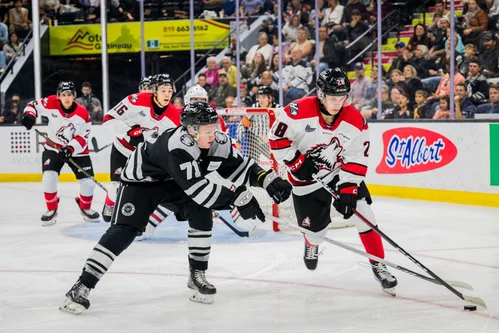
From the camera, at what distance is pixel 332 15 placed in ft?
29.2

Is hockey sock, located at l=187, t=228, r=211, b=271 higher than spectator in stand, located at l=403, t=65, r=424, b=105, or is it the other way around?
spectator in stand, located at l=403, t=65, r=424, b=105

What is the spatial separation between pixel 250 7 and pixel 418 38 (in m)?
2.23

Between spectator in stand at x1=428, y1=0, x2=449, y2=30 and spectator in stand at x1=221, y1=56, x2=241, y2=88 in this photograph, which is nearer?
spectator in stand at x1=428, y1=0, x2=449, y2=30

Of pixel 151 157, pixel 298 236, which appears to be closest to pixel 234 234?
pixel 298 236

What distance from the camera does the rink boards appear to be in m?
6.93

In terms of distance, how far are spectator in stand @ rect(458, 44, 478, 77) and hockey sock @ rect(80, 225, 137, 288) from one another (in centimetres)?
487

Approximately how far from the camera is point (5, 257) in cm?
478

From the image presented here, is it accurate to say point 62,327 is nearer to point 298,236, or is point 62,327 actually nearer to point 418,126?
point 298,236

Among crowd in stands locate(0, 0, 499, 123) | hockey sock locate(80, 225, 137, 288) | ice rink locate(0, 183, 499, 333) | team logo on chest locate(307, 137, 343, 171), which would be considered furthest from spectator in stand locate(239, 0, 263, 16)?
hockey sock locate(80, 225, 137, 288)

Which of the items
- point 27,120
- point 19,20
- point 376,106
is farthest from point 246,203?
point 19,20

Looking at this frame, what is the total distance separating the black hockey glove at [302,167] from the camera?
12.4 ft

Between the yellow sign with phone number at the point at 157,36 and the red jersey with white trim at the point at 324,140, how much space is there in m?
6.23

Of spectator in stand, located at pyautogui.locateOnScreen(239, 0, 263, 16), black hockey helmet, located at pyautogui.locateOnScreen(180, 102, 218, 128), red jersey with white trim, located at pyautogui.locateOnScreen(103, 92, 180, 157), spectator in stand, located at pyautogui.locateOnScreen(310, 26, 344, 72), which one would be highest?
spectator in stand, located at pyautogui.locateOnScreen(239, 0, 263, 16)

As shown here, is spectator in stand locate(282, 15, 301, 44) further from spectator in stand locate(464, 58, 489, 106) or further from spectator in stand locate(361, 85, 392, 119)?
spectator in stand locate(464, 58, 489, 106)
